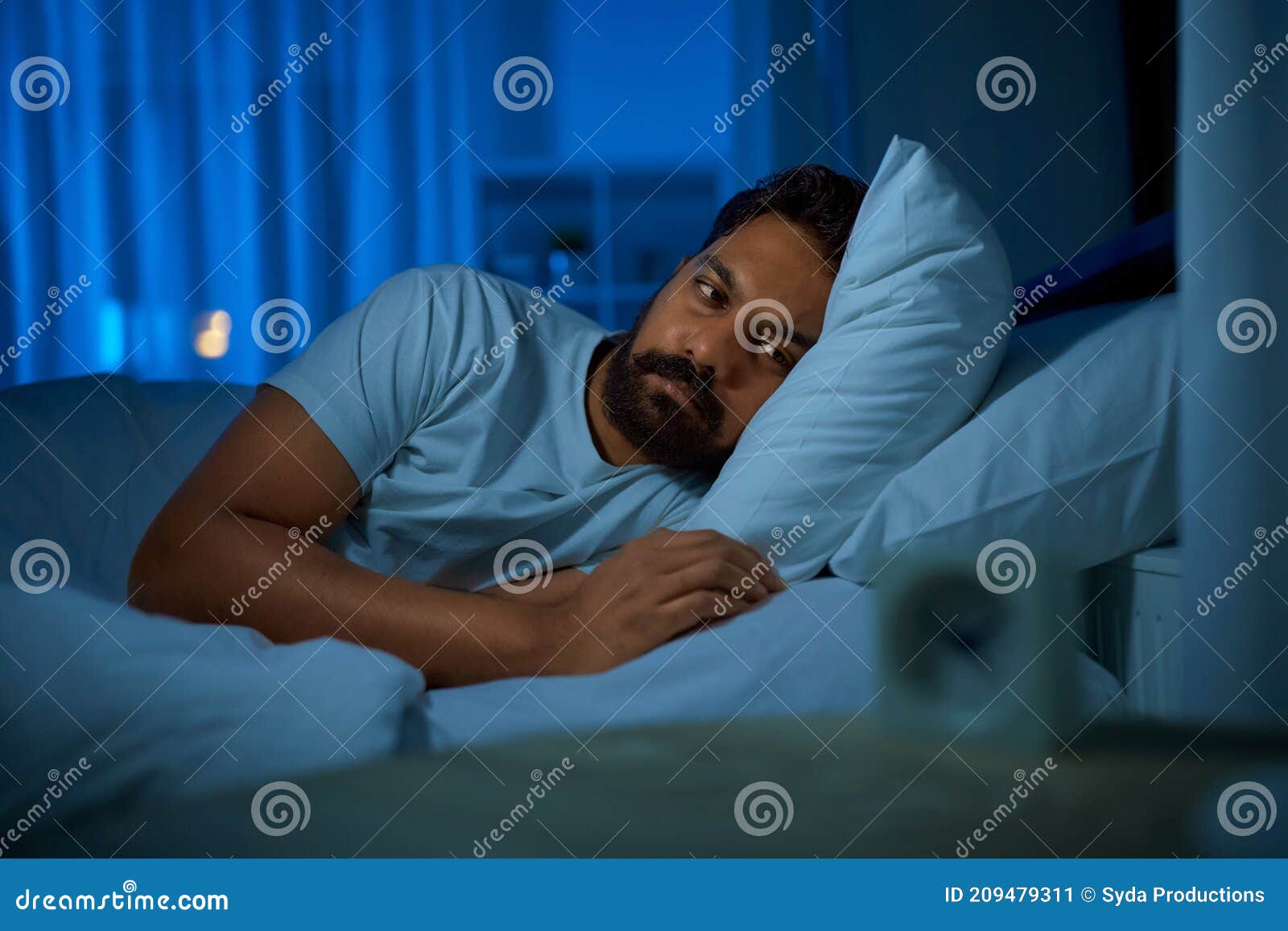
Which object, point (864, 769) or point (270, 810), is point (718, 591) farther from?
point (270, 810)

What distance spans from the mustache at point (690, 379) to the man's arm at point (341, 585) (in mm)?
225

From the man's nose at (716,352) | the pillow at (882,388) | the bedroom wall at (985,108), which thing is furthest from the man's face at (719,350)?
the bedroom wall at (985,108)

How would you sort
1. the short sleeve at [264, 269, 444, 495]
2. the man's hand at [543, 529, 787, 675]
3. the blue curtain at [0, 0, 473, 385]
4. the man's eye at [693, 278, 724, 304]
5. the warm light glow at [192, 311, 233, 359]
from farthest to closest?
the warm light glow at [192, 311, 233, 359] < the blue curtain at [0, 0, 473, 385] < the man's eye at [693, 278, 724, 304] < the short sleeve at [264, 269, 444, 495] < the man's hand at [543, 529, 787, 675]

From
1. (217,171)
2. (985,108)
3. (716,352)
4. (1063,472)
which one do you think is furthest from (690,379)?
(217,171)

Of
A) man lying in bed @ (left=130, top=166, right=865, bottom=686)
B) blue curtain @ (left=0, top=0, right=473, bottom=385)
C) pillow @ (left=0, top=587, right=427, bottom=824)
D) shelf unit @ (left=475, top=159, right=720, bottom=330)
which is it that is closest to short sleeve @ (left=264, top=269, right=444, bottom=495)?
man lying in bed @ (left=130, top=166, right=865, bottom=686)

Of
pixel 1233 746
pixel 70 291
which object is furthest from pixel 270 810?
pixel 70 291

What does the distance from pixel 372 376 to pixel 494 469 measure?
141 mm

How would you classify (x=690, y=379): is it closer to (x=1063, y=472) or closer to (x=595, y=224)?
(x=1063, y=472)

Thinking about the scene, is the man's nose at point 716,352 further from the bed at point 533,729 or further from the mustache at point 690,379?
the bed at point 533,729

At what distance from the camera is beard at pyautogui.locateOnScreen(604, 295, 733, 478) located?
0.95 metres

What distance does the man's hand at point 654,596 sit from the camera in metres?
0.70

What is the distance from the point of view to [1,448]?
954 millimetres

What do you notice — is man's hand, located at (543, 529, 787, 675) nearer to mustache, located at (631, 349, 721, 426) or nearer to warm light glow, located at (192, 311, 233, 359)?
mustache, located at (631, 349, 721, 426)
